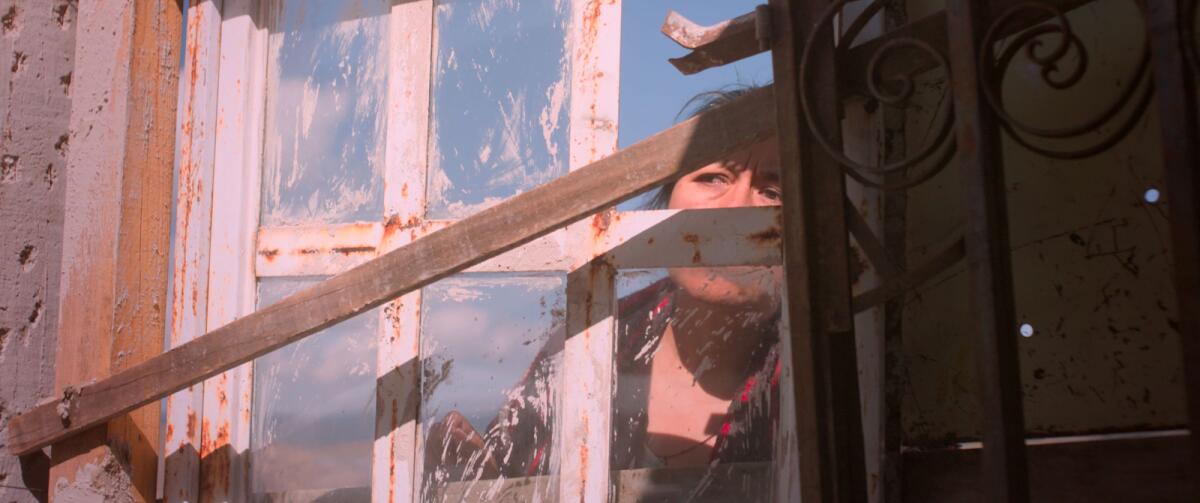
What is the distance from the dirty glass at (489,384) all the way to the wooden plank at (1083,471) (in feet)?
2.38

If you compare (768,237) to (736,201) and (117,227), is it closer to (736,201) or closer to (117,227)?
(736,201)

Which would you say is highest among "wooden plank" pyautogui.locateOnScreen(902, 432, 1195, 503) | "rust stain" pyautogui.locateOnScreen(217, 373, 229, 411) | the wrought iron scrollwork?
the wrought iron scrollwork

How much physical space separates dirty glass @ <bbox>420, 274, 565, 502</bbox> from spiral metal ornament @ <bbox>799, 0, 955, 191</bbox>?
80 cm

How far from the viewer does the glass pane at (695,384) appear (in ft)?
6.11

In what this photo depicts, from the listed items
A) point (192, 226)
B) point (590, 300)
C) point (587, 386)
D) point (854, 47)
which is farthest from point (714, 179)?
point (192, 226)

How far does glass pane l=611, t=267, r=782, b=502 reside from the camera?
6.11ft

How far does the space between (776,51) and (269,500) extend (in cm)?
154

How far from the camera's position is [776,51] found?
1.39 metres

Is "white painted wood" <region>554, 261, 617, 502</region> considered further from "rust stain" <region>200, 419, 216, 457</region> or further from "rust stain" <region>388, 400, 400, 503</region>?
"rust stain" <region>200, 419, 216, 457</region>

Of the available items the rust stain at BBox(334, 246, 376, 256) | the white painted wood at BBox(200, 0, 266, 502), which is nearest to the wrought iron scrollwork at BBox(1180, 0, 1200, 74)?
the rust stain at BBox(334, 246, 376, 256)

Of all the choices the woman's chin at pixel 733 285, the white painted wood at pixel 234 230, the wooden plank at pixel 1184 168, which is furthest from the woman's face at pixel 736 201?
the white painted wood at pixel 234 230

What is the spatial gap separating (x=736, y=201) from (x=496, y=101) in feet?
1.88

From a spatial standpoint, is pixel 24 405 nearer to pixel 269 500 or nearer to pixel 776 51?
pixel 269 500

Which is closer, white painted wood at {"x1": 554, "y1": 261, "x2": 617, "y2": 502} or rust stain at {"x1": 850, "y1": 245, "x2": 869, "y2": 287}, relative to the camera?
rust stain at {"x1": 850, "y1": 245, "x2": 869, "y2": 287}
